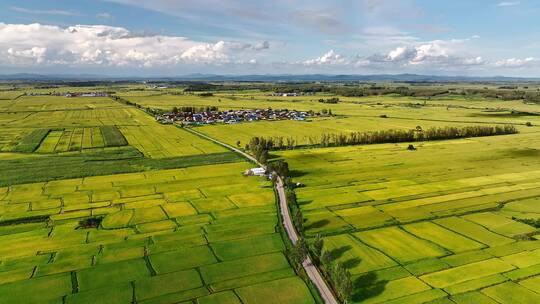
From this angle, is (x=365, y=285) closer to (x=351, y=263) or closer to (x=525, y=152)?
(x=351, y=263)

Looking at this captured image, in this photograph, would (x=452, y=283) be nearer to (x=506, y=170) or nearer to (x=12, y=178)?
(x=506, y=170)

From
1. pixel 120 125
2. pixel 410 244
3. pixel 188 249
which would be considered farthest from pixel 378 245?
pixel 120 125

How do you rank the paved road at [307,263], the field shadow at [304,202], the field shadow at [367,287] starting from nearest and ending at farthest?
the field shadow at [367,287] < the paved road at [307,263] < the field shadow at [304,202]

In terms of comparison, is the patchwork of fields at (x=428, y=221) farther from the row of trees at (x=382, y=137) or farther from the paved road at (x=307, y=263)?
the row of trees at (x=382, y=137)

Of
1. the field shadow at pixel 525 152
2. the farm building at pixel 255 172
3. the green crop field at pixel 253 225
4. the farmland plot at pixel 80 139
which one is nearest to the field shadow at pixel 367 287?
the green crop field at pixel 253 225

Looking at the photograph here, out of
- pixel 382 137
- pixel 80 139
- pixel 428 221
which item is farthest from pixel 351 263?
pixel 80 139

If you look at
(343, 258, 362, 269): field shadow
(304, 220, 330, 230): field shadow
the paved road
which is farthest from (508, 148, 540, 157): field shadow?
(343, 258, 362, 269): field shadow

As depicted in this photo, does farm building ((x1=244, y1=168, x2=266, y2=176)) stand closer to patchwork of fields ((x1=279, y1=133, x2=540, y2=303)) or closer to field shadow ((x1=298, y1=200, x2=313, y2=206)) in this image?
patchwork of fields ((x1=279, y1=133, x2=540, y2=303))
